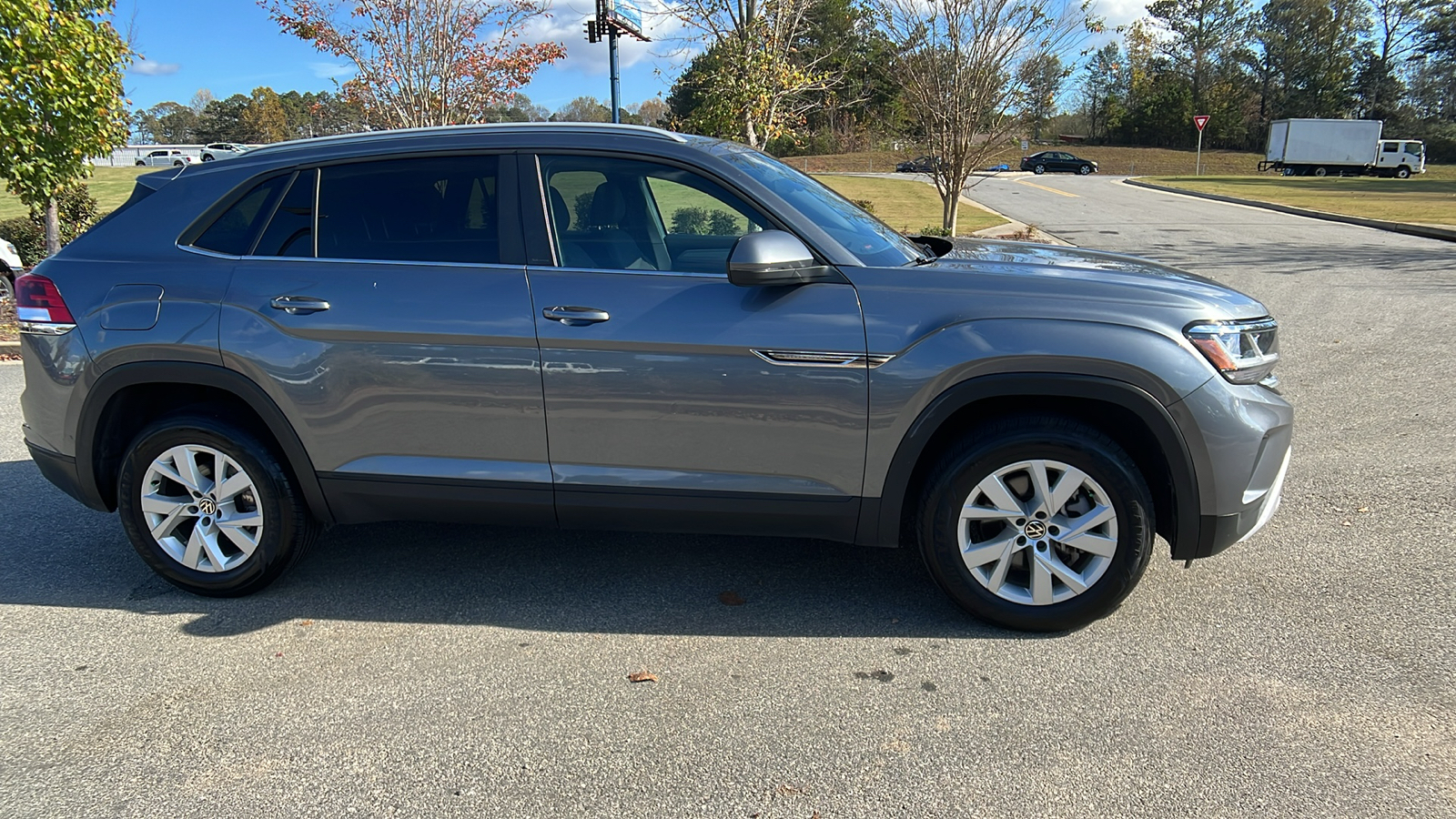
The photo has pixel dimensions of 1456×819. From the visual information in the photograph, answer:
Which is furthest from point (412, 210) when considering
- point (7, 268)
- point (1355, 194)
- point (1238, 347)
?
point (1355, 194)

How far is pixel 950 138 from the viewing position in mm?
14203

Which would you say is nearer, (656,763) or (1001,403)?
(656,763)

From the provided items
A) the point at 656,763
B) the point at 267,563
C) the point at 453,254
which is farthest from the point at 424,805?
the point at 453,254

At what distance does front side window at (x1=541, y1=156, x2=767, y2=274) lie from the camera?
3.55 meters

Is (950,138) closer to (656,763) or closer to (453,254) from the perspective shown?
(453,254)

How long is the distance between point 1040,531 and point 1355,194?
1422 inches

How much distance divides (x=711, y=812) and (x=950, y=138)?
43.1 ft

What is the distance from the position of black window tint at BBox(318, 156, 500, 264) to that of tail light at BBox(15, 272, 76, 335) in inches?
42.8

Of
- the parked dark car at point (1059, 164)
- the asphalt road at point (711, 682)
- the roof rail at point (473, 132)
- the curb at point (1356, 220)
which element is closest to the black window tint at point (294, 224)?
the roof rail at point (473, 132)

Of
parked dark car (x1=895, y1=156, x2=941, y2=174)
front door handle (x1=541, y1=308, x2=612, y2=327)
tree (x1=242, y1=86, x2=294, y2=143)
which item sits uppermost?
tree (x1=242, y1=86, x2=294, y2=143)

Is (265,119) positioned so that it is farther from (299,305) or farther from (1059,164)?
(299,305)

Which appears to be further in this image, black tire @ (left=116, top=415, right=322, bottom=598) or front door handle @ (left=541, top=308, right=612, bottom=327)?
black tire @ (left=116, top=415, right=322, bottom=598)

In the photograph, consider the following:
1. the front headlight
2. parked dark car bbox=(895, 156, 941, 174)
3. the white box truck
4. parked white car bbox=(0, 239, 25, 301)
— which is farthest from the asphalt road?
the white box truck

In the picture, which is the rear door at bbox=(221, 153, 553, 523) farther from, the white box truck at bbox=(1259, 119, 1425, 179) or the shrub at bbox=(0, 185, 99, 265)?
the white box truck at bbox=(1259, 119, 1425, 179)
